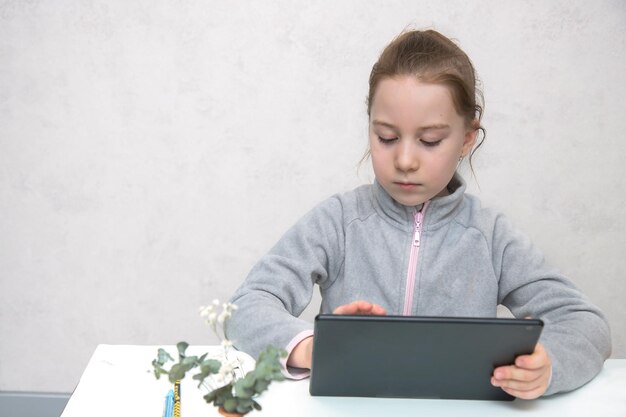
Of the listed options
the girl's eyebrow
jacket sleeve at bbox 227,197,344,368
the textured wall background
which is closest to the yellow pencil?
jacket sleeve at bbox 227,197,344,368

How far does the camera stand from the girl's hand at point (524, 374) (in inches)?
39.1

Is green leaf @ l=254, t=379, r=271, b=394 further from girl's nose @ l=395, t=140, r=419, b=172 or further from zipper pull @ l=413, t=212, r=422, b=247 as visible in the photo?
zipper pull @ l=413, t=212, r=422, b=247

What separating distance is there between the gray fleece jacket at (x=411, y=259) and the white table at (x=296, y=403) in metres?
0.24

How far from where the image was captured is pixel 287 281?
1.33 m

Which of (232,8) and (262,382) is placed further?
(232,8)

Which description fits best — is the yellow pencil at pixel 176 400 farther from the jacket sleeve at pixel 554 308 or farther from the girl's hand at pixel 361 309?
the jacket sleeve at pixel 554 308

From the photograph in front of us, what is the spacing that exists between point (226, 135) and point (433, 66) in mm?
940

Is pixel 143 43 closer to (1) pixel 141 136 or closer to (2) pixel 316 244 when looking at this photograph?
(1) pixel 141 136

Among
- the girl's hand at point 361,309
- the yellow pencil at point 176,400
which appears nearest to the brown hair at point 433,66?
the girl's hand at point 361,309

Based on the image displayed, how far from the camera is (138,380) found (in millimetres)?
1111

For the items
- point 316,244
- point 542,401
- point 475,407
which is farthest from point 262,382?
point 316,244

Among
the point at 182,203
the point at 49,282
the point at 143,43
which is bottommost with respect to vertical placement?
the point at 49,282

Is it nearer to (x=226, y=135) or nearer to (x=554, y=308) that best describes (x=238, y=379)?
(x=554, y=308)

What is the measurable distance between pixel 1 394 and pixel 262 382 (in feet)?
6.04
